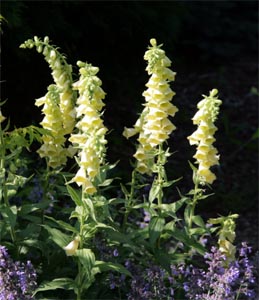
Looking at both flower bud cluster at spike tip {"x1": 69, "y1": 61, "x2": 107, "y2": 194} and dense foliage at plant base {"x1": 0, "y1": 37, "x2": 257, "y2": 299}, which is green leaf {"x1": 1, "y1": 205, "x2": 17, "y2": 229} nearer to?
dense foliage at plant base {"x1": 0, "y1": 37, "x2": 257, "y2": 299}

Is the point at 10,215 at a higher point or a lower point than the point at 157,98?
lower

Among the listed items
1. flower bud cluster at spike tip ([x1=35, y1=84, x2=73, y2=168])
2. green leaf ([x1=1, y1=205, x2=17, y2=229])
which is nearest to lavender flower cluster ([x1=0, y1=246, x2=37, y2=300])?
green leaf ([x1=1, y1=205, x2=17, y2=229])

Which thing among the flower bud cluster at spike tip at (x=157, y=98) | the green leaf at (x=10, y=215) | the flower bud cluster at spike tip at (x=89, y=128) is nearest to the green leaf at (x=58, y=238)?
the green leaf at (x=10, y=215)

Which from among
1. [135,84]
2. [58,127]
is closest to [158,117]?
[58,127]

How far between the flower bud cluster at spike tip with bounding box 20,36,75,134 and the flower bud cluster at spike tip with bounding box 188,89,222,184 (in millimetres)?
603

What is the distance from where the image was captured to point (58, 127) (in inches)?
129

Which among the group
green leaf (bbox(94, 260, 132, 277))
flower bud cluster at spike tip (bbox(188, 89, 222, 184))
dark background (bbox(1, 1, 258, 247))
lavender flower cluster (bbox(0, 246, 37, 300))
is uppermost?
dark background (bbox(1, 1, 258, 247))

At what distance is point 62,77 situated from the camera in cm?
320

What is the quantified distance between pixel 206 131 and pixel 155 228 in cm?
55

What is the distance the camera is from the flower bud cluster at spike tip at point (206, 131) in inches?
121

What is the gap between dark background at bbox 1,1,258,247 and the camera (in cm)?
498

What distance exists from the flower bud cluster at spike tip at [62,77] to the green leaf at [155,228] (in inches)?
24.1

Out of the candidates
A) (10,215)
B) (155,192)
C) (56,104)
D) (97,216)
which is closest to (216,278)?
(155,192)

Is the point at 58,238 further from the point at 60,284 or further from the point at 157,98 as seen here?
the point at 157,98
